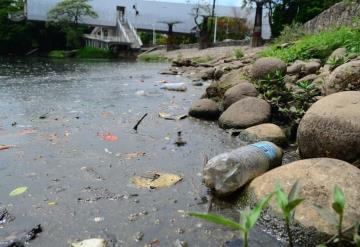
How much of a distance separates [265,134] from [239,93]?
2071 mm

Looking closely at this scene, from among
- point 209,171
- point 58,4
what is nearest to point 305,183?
point 209,171

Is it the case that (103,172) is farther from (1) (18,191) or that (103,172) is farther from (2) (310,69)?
(2) (310,69)

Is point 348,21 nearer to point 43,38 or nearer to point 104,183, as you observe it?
point 104,183

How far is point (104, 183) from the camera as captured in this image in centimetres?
414

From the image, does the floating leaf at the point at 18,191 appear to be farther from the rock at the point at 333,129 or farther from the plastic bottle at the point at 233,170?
the rock at the point at 333,129

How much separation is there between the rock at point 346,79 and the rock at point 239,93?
1.74 m

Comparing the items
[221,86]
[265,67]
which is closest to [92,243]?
[221,86]

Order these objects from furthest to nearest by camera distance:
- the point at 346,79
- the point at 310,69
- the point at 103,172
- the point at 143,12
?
the point at 143,12
the point at 310,69
the point at 346,79
the point at 103,172

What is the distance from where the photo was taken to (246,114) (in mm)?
6602

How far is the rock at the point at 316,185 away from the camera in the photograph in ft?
9.77

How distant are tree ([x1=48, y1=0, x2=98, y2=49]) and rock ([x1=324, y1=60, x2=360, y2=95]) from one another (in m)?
47.7

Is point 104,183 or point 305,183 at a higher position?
point 305,183

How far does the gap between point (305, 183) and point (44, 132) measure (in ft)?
13.8

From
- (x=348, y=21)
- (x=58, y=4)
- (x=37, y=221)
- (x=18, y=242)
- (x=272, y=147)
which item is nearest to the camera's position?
(x=18, y=242)
